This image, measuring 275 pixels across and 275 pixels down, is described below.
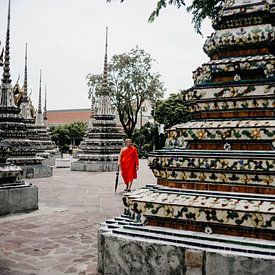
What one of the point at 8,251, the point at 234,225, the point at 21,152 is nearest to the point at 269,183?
the point at 234,225

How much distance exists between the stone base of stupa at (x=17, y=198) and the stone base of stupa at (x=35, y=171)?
302 inches

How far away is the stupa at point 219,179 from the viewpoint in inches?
Answer: 151

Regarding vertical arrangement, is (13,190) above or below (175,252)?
above

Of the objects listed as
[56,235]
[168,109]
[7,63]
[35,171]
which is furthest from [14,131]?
[168,109]

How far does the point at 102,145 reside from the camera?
73.3 feet

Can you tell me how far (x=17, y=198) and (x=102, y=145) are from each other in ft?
45.4

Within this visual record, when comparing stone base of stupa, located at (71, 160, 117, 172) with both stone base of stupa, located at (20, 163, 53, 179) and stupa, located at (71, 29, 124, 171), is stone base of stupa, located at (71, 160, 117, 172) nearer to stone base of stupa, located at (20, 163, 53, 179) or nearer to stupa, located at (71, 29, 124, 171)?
stupa, located at (71, 29, 124, 171)

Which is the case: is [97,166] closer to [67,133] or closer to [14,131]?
[14,131]

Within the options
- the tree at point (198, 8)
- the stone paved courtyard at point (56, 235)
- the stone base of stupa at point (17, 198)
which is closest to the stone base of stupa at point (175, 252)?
the stone paved courtyard at point (56, 235)

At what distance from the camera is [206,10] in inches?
390

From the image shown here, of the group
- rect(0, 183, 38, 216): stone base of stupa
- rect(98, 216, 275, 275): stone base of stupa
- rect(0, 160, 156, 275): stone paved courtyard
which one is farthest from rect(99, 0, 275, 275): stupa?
rect(0, 183, 38, 216): stone base of stupa

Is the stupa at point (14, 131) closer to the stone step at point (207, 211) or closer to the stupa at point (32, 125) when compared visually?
the stupa at point (32, 125)

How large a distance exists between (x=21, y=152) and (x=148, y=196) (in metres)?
12.4

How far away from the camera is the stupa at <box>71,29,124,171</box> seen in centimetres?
2184
